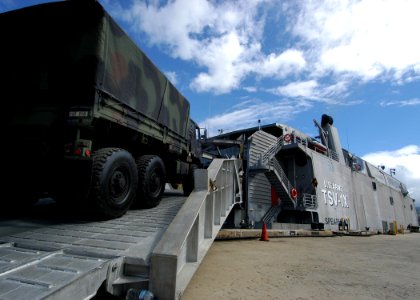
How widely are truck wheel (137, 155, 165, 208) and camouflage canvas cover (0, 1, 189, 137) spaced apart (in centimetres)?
110

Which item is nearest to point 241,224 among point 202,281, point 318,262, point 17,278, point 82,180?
point 318,262

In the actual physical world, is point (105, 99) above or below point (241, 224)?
above

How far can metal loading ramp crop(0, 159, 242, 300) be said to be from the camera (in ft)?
7.58

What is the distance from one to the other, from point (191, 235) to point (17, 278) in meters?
1.97

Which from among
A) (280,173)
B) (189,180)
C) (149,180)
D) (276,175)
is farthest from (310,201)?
(149,180)

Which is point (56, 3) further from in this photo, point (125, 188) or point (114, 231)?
point (114, 231)

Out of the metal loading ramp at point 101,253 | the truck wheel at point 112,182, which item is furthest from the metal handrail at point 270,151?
the truck wheel at point 112,182

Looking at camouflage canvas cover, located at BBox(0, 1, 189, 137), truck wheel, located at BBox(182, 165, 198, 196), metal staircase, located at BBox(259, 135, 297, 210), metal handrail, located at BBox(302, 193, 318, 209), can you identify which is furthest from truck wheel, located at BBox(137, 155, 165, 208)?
metal handrail, located at BBox(302, 193, 318, 209)

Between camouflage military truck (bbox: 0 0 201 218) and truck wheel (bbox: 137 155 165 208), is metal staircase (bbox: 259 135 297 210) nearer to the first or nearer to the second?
truck wheel (bbox: 137 155 165 208)

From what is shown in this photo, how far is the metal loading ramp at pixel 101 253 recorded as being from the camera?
2.31 m

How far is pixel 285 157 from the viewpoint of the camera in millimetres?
19766

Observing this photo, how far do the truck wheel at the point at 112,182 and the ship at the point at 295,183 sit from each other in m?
10.3

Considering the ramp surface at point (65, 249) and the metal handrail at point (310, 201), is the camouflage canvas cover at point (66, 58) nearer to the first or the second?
the ramp surface at point (65, 249)

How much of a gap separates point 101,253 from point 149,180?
272cm
